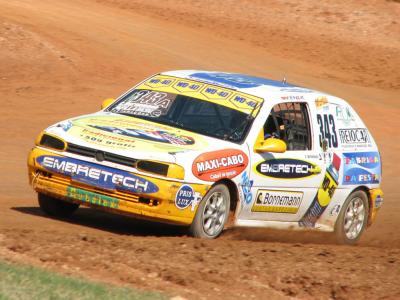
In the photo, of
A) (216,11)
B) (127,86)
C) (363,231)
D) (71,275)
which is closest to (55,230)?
(71,275)

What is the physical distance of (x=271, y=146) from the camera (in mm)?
10664

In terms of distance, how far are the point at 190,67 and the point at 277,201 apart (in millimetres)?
14594

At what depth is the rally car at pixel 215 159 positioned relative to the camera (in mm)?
9992

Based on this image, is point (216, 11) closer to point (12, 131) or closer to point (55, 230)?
point (12, 131)

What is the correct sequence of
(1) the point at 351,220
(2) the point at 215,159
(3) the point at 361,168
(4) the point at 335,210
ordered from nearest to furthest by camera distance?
(2) the point at 215,159 → (4) the point at 335,210 → (3) the point at 361,168 → (1) the point at 351,220

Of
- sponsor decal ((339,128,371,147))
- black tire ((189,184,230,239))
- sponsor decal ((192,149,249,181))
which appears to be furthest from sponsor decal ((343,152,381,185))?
black tire ((189,184,230,239))

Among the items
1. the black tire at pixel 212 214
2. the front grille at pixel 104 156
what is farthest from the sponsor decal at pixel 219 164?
the front grille at pixel 104 156

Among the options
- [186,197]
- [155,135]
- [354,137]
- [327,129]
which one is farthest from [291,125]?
[186,197]

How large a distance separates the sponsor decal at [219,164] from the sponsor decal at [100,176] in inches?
17.9

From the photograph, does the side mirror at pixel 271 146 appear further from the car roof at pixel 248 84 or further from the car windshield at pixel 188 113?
the car roof at pixel 248 84

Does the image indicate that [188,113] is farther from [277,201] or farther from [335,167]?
[335,167]

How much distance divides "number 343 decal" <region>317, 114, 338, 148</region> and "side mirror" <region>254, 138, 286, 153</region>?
0.97 m

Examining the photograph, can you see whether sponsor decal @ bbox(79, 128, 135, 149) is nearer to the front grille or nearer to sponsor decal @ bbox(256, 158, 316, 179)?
the front grille

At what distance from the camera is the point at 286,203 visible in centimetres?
1123
